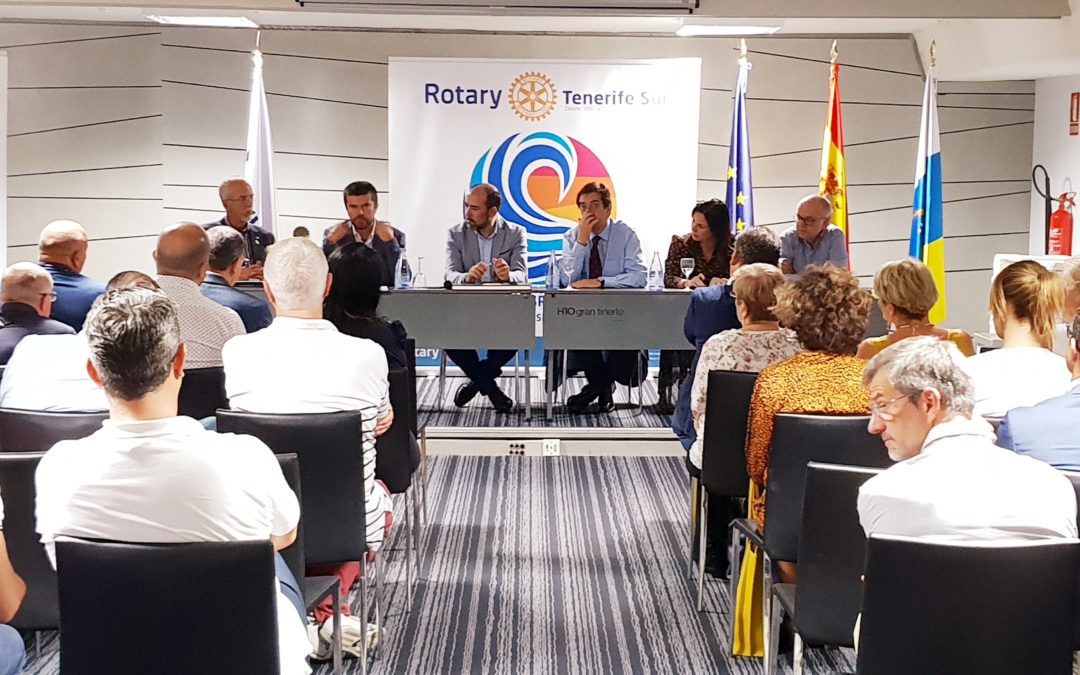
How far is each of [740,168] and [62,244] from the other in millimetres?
4518

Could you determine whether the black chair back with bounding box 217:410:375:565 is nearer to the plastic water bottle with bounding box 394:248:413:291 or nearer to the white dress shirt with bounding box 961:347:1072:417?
the white dress shirt with bounding box 961:347:1072:417

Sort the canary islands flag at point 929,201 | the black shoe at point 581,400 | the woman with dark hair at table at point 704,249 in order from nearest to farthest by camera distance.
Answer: the woman with dark hair at table at point 704,249
the black shoe at point 581,400
the canary islands flag at point 929,201

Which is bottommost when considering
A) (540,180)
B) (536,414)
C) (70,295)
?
(536,414)

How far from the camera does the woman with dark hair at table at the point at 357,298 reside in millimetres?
3674

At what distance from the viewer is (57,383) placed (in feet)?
10.3

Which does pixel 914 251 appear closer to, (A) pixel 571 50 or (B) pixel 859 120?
(B) pixel 859 120

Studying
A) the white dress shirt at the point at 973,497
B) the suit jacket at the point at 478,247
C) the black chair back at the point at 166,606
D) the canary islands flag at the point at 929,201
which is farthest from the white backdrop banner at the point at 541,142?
the black chair back at the point at 166,606

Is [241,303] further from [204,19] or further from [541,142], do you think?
[541,142]

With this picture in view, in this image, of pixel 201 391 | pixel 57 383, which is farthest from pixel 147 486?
pixel 201 391

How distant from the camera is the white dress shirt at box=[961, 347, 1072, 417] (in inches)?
123

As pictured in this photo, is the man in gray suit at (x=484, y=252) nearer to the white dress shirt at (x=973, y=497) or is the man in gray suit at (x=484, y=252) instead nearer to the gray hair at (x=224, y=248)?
the gray hair at (x=224, y=248)

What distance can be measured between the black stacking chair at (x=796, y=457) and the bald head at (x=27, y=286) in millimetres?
2504

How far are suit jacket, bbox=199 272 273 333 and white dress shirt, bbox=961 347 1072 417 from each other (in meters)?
2.56

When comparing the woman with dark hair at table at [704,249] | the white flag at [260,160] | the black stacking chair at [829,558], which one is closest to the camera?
the black stacking chair at [829,558]
